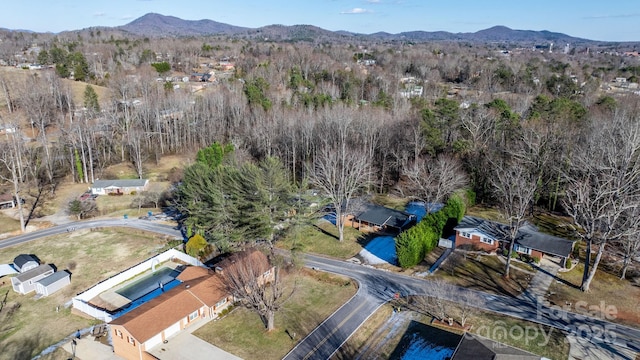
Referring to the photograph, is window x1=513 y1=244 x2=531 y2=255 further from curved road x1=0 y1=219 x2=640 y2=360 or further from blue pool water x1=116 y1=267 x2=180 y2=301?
blue pool water x1=116 y1=267 x2=180 y2=301

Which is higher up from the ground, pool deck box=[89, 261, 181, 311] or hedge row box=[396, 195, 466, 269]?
hedge row box=[396, 195, 466, 269]

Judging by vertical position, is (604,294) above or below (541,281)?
above

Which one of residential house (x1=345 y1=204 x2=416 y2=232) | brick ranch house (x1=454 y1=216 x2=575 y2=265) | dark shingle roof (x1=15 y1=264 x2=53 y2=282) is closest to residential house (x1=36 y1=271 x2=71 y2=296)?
dark shingle roof (x1=15 y1=264 x2=53 y2=282)

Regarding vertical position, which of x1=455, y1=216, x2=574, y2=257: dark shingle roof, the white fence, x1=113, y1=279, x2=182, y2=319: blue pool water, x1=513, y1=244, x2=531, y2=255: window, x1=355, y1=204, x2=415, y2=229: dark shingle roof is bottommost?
x1=113, y1=279, x2=182, y2=319: blue pool water

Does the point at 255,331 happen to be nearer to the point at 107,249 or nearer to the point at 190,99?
the point at 107,249

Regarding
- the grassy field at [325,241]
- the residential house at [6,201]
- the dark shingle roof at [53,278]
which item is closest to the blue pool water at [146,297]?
the dark shingle roof at [53,278]

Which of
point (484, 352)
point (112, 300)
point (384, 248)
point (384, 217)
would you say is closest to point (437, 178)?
point (384, 217)

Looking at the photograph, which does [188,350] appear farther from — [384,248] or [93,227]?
[93,227]
